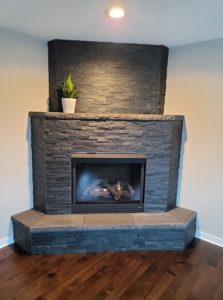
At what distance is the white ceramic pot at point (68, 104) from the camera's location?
227 cm

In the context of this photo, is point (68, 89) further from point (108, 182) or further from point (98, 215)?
point (98, 215)

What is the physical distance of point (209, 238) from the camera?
8.06 feet

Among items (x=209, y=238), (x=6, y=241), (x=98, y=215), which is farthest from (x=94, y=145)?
(x=209, y=238)

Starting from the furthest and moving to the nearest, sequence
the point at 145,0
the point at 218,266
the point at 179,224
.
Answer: the point at 179,224 → the point at 218,266 → the point at 145,0

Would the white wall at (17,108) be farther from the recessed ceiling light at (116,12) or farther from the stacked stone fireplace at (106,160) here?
the recessed ceiling light at (116,12)

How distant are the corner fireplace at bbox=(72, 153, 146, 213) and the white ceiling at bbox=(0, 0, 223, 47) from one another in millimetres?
1208

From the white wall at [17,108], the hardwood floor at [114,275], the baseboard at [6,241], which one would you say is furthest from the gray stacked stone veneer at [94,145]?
the hardwood floor at [114,275]

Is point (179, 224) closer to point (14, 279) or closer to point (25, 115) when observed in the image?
point (14, 279)

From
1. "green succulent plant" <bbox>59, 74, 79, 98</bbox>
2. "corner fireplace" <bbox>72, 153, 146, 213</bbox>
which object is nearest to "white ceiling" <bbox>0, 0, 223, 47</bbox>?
"green succulent plant" <bbox>59, 74, 79, 98</bbox>

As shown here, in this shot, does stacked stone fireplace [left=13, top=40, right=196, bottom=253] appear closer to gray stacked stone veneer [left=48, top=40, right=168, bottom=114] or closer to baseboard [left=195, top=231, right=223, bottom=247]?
gray stacked stone veneer [left=48, top=40, right=168, bottom=114]

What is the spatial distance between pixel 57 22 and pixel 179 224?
222cm

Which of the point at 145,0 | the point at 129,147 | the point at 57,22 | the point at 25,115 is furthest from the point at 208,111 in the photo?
the point at 25,115

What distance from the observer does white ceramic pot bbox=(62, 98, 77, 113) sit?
227 cm

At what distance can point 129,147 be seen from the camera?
2348mm
